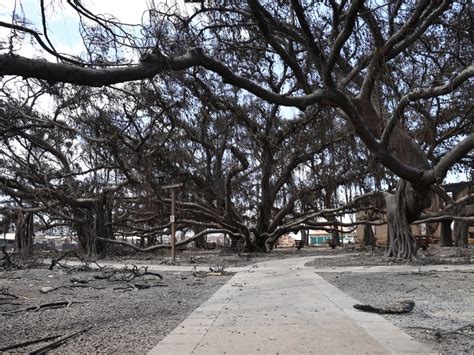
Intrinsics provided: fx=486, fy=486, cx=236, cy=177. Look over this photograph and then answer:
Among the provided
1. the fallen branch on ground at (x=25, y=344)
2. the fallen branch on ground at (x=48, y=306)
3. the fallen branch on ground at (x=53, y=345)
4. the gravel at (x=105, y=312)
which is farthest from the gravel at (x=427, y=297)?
the fallen branch on ground at (x=48, y=306)

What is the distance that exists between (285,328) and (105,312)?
124 inches

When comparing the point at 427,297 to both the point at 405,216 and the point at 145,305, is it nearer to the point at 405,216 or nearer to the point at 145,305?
the point at 145,305

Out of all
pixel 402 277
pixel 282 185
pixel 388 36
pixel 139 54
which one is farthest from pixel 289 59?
pixel 282 185

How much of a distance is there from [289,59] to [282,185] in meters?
15.8

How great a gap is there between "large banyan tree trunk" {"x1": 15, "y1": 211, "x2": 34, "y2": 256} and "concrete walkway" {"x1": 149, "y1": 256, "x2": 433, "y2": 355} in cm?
1790

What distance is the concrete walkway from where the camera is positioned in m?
5.15

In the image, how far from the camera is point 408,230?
57.8ft

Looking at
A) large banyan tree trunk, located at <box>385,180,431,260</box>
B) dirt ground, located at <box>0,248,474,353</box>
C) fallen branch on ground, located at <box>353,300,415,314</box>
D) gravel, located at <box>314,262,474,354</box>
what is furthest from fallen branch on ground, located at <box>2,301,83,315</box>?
large banyan tree trunk, located at <box>385,180,431,260</box>

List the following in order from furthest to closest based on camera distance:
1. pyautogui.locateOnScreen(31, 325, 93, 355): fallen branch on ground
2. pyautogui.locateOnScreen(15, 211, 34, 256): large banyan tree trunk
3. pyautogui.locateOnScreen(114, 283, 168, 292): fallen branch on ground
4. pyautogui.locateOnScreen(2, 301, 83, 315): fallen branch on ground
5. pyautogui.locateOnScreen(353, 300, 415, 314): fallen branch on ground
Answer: pyautogui.locateOnScreen(15, 211, 34, 256): large banyan tree trunk < pyautogui.locateOnScreen(114, 283, 168, 292): fallen branch on ground < pyautogui.locateOnScreen(2, 301, 83, 315): fallen branch on ground < pyautogui.locateOnScreen(353, 300, 415, 314): fallen branch on ground < pyautogui.locateOnScreen(31, 325, 93, 355): fallen branch on ground

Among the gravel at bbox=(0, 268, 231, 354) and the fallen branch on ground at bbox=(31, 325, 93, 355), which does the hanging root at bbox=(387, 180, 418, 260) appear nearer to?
the gravel at bbox=(0, 268, 231, 354)

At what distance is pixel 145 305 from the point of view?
27.8ft

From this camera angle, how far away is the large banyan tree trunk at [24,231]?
24359 mm

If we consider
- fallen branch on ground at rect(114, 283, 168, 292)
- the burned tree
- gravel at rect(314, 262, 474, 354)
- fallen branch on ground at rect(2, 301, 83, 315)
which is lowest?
gravel at rect(314, 262, 474, 354)

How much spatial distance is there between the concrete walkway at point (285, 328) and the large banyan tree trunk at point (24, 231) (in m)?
17.9
